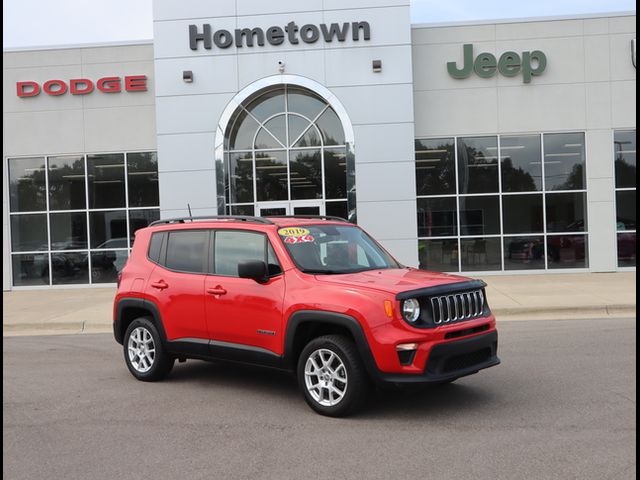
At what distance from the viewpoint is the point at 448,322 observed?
5430 millimetres

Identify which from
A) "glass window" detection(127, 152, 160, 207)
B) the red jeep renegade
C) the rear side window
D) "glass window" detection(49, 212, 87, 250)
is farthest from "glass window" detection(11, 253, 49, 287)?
the rear side window

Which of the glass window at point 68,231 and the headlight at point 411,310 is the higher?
the glass window at point 68,231

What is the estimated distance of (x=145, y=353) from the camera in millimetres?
7113

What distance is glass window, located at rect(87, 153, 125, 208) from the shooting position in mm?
18906

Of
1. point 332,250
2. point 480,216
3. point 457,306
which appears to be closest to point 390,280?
point 457,306

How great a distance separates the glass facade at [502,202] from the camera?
59.6 ft

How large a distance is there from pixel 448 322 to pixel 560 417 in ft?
4.16

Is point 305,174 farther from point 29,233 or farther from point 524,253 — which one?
point 29,233

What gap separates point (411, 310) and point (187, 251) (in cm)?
288

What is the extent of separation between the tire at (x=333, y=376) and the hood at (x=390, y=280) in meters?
0.53

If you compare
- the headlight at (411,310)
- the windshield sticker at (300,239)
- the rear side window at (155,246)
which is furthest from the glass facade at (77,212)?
the headlight at (411,310)

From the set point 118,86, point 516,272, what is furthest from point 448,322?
point 118,86

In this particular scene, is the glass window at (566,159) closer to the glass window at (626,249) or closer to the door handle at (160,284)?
the glass window at (626,249)

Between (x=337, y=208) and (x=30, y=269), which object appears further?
(x=30, y=269)
